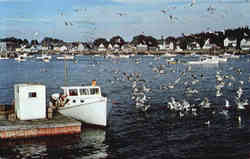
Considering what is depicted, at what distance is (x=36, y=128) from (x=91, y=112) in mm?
5740

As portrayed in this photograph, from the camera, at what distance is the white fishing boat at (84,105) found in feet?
106

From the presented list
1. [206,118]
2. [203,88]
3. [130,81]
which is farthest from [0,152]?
[130,81]

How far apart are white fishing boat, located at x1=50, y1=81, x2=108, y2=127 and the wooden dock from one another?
9.73ft

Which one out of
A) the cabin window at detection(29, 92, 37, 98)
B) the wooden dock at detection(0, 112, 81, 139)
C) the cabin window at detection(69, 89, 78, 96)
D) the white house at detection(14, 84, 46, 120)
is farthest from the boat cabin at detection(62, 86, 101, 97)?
the cabin window at detection(29, 92, 37, 98)

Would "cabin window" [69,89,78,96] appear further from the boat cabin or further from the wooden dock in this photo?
the wooden dock

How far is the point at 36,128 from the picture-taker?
28047mm

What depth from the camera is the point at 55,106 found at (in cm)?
3403

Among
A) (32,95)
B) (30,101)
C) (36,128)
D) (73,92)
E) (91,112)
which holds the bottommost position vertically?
(36,128)

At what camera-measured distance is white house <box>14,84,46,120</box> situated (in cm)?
2883

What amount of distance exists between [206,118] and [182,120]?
8.65 ft

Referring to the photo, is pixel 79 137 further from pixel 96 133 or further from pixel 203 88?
pixel 203 88

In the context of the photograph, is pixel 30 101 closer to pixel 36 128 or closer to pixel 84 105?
pixel 36 128

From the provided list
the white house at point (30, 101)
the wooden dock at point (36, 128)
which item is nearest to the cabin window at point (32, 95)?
the white house at point (30, 101)

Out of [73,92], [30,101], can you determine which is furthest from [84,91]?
[30,101]
